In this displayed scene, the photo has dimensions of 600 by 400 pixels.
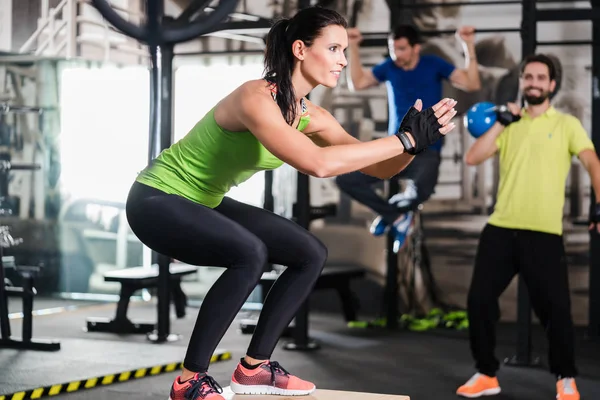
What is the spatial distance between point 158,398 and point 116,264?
11.4 feet

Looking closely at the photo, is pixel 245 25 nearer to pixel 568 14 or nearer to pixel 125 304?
pixel 125 304

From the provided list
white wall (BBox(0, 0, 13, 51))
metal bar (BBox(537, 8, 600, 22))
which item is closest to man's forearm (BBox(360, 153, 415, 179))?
metal bar (BBox(537, 8, 600, 22))

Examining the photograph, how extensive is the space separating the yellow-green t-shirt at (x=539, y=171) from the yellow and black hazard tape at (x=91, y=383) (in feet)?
6.02

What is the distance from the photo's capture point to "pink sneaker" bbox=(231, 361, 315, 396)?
2926mm

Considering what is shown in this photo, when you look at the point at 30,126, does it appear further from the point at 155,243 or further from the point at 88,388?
the point at 155,243

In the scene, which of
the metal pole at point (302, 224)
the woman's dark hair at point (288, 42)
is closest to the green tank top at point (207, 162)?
the woman's dark hair at point (288, 42)

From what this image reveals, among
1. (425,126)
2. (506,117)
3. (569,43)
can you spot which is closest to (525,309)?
(506,117)

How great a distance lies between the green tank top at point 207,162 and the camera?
269 cm

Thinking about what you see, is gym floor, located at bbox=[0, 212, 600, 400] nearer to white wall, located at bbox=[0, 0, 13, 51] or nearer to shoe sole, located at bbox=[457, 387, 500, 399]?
shoe sole, located at bbox=[457, 387, 500, 399]

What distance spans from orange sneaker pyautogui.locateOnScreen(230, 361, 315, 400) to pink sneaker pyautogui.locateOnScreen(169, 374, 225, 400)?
0.17 metres

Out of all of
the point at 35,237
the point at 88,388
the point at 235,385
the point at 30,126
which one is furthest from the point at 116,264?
the point at 235,385

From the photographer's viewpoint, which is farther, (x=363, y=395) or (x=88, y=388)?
(x=88, y=388)

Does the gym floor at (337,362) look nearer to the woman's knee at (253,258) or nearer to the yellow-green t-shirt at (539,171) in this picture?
the yellow-green t-shirt at (539,171)

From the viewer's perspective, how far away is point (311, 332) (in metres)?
6.17
